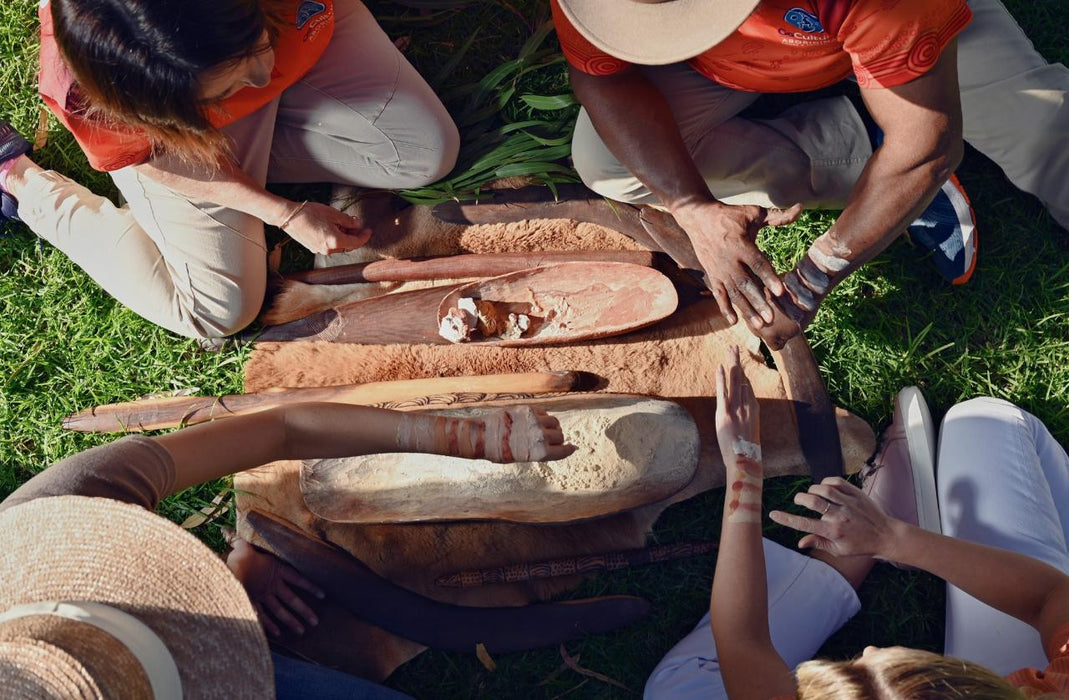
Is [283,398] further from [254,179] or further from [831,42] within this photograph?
[831,42]

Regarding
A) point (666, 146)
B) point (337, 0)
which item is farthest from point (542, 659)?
point (337, 0)

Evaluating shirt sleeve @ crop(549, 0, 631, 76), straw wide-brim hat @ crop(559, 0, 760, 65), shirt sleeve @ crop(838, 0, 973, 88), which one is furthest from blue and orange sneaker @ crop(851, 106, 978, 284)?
straw wide-brim hat @ crop(559, 0, 760, 65)

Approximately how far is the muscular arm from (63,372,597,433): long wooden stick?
844 millimetres

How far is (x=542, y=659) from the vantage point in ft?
8.70

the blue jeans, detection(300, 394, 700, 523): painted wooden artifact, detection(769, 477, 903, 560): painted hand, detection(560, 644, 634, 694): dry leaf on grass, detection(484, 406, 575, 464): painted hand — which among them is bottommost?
detection(560, 644, 634, 694): dry leaf on grass

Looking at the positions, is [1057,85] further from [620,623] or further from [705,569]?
[620,623]

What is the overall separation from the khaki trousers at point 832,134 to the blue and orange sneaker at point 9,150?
6.85 feet

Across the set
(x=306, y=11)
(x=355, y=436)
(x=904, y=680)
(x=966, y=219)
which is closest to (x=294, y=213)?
(x=306, y=11)

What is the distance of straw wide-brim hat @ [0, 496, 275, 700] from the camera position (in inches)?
62.7

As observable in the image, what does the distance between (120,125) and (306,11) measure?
65 cm

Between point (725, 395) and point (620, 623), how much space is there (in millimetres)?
871

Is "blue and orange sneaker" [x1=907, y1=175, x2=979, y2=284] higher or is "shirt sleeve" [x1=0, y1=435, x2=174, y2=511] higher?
"blue and orange sneaker" [x1=907, y1=175, x2=979, y2=284]

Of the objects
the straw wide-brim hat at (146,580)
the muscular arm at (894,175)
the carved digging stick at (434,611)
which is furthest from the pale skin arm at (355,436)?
the muscular arm at (894,175)

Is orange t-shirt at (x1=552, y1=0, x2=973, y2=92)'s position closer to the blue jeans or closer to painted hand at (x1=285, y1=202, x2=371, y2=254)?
painted hand at (x1=285, y1=202, x2=371, y2=254)
